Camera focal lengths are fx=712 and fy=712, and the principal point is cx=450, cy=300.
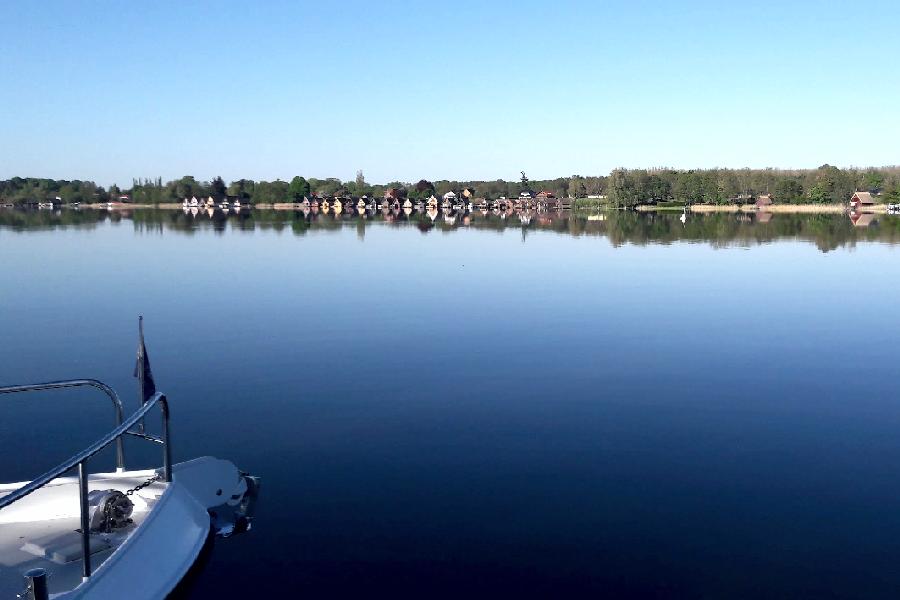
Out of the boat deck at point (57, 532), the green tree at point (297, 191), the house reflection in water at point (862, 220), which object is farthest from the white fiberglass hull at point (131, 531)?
the green tree at point (297, 191)

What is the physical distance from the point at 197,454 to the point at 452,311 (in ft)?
43.6

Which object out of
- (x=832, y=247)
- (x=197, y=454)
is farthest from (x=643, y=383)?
(x=832, y=247)

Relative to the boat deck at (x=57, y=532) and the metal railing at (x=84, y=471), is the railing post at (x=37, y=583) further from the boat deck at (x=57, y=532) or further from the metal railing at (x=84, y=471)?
the boat deck at (x=57, y=532)

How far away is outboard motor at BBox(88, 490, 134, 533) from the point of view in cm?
791

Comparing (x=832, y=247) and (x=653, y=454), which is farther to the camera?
(x=832, y=247)

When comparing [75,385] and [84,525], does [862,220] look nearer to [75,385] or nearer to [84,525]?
[75,385]

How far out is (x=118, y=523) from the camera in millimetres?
8023

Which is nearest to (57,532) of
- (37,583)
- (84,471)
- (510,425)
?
(84,471)

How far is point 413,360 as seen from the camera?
1669 centimetres

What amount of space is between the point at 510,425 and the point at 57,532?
271 inches

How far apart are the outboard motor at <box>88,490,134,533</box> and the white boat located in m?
0.01

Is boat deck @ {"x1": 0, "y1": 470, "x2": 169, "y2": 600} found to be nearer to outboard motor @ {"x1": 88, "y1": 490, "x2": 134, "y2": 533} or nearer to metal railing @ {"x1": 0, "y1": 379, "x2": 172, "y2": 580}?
outboard motor @ {"x1": 88, "y1": 490, "x2": 134, "y2": 533}

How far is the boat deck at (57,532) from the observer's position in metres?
7.14

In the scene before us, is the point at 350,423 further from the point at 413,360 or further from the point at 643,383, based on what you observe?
the point at 643,383
